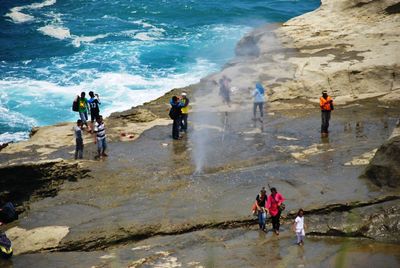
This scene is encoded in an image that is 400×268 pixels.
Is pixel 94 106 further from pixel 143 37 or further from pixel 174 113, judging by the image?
pixel 143 37

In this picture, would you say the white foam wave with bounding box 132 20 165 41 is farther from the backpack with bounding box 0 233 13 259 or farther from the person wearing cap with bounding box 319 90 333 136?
the backpack with bounding box 0 233 13 259

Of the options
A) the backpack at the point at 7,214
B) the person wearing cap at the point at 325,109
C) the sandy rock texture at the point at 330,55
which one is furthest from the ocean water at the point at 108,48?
the person wearing cap at the point at 325,109

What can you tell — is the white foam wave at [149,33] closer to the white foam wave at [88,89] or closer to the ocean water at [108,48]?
the ocean water at [108,48]

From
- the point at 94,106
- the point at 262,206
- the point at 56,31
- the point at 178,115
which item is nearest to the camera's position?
the point at 262,206

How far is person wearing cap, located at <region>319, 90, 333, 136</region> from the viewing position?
60.2ft

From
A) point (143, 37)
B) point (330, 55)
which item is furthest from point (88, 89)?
point (330, 55)

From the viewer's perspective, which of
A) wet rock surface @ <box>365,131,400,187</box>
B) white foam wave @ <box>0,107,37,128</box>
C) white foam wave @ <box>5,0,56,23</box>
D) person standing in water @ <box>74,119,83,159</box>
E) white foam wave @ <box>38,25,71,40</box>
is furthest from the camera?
white foam wave @ <box>5,0,56,23</box>

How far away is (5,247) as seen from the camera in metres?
13.5

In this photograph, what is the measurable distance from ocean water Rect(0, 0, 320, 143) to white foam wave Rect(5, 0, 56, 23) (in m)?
0.08

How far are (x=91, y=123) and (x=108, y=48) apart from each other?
66.4 ft

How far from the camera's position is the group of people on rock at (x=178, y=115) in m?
18.8

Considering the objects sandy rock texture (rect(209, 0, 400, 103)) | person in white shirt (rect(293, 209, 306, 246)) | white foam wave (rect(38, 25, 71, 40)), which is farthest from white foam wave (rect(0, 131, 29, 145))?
person in white shirt (rect(293, 209, 306, 246))

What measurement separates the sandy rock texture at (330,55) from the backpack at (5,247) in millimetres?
12252

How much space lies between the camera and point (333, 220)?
535 inches
